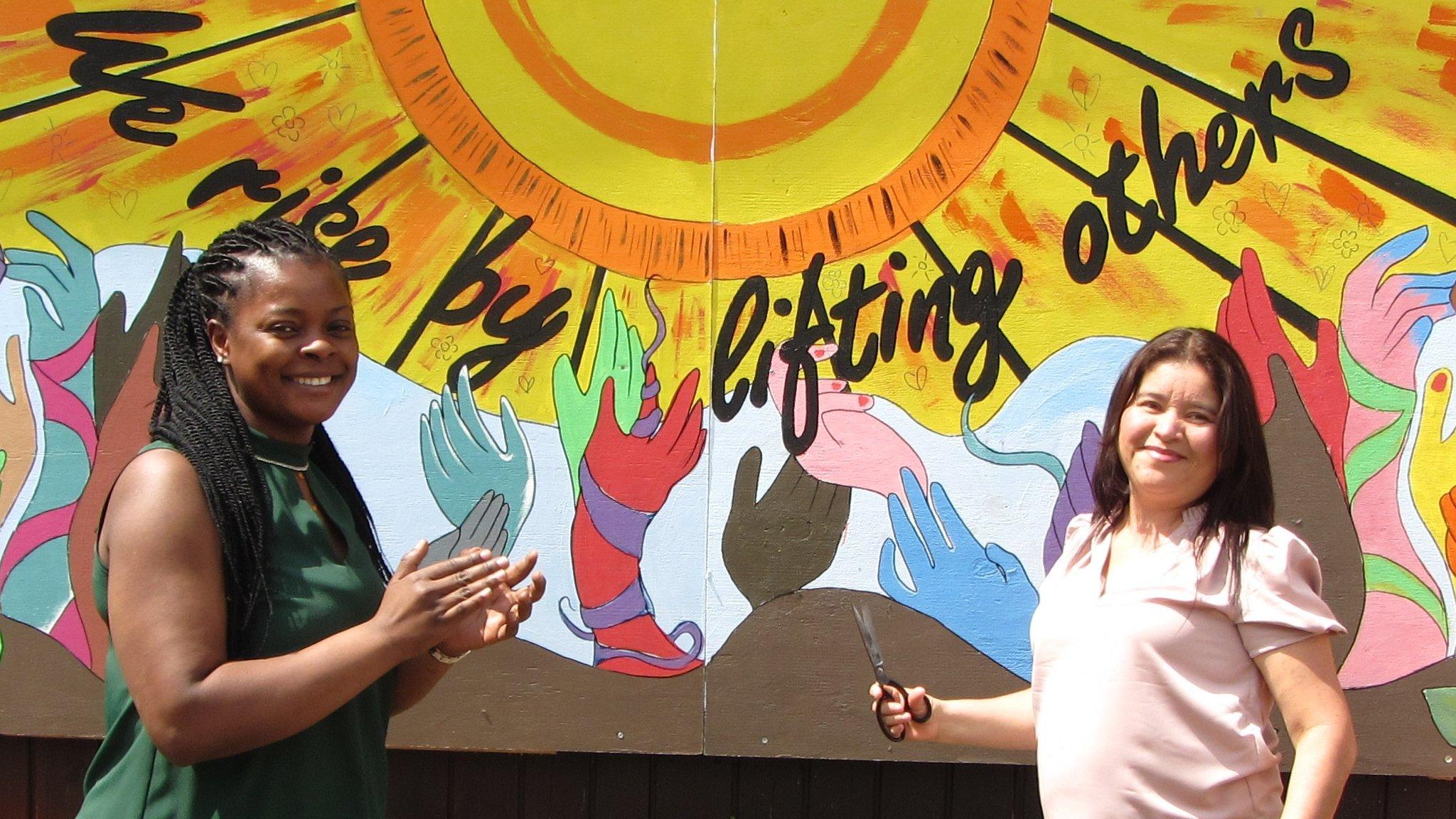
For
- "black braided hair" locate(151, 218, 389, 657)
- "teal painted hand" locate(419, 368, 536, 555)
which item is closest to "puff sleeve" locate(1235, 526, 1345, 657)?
A: "black braided hair" locate(151, 218, 389, 657)

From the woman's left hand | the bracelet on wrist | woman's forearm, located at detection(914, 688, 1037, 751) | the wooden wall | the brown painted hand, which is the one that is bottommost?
the wooden wall

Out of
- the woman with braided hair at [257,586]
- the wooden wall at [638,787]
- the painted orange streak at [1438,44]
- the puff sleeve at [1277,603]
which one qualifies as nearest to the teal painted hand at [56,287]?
the wooden wall at [638,787]

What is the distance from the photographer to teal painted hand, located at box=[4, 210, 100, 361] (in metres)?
3.04

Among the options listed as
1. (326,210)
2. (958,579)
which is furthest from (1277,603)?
(326,210)

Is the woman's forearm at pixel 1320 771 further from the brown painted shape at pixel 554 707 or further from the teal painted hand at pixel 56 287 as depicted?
the teal painted hand at pixel 56 287

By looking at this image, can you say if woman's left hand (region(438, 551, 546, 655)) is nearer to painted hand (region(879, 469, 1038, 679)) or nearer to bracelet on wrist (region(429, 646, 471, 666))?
bracelet on wrist (region(429, 646, 471, 666))

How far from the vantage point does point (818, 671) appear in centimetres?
298

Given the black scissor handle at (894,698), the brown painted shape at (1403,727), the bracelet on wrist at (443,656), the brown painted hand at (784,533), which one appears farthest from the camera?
the brown painted hand at (784,533)

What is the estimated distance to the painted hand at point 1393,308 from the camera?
9.55ft

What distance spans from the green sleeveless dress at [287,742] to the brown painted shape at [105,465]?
170 cm

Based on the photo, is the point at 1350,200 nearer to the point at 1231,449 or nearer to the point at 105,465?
the point at 1231,449

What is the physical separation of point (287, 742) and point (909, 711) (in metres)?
0.94

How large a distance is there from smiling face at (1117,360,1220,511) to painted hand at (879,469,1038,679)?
1246 mm

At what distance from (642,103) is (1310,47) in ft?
5.35
